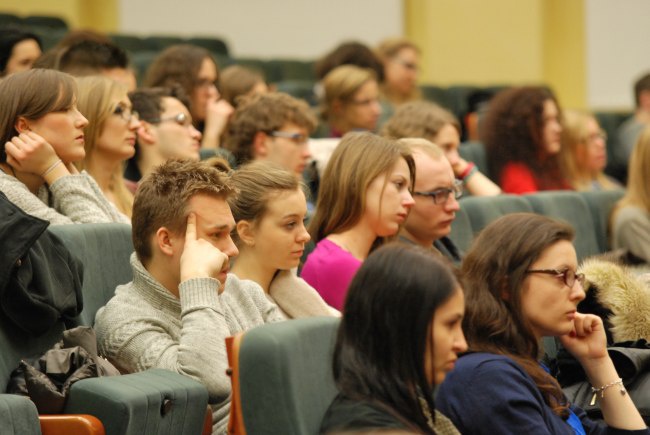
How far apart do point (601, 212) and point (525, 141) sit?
2.06 feet

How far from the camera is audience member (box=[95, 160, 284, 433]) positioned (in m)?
1.84

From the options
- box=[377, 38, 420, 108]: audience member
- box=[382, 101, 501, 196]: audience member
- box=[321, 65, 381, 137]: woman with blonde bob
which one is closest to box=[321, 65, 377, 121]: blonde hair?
box=[321, 65, 381, 137]: woman with blonde bob

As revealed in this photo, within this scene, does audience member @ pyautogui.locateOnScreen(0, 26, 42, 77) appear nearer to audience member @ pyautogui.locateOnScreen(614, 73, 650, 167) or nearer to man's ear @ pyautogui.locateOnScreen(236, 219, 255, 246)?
man's ear @ pyautogui.locateOnScreen(236, 219, 255, 246)

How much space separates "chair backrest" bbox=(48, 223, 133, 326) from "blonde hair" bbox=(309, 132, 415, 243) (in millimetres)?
483

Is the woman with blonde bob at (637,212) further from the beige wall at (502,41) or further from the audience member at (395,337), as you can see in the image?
the beige wall at (502,41)

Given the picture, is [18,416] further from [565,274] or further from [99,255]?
[565,274]

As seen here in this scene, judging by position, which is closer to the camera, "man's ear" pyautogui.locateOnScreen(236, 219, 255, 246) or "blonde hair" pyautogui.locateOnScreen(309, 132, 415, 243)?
"man's ear" pyautogui.locateOnScreen(236, 219, 255, 246)

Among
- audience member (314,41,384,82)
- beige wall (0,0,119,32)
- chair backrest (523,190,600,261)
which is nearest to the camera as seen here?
chair backrest (523,190,600,261)

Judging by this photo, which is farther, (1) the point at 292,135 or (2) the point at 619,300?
(1) the point at 292,135

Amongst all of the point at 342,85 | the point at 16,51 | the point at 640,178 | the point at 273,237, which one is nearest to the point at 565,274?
the point at 273,237

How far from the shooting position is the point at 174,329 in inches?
76.7

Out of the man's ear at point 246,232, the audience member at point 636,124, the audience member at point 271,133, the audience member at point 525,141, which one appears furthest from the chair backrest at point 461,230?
the audience member at point 636,124

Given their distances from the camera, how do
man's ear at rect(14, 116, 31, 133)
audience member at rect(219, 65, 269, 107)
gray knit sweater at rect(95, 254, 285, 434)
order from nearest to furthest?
gray knit sweater at rect(95, 254, 285, 434), man's ear at rect(14, 116, 31, 133), audience member at rect(219, 65, 269, 107)

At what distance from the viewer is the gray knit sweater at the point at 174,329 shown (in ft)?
5.97
